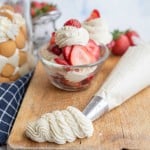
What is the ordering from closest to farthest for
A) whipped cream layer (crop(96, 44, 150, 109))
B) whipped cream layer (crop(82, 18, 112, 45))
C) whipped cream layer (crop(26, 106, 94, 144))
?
whipped cream layer (crop(26, 106, 94, 144)) → whipped cream layer (crop(96, 44, 150, 109)) → whipped cream layer (crop(82, 18, 112, 45))

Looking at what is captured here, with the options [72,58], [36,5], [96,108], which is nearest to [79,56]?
[72,58]

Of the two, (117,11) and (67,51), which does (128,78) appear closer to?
(67,51)

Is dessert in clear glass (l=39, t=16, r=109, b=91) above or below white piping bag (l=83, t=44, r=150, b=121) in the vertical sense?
above

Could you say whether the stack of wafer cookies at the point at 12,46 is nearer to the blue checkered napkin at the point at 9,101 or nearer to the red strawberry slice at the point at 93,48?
the blue checkered napkin at the point at 9,101

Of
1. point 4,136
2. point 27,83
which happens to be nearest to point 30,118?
point 4,136

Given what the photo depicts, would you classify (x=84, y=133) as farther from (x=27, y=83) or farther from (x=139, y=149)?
(x=27, y=83)

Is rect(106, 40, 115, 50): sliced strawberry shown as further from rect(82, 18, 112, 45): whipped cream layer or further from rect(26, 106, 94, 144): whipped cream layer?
rect(26, 106, 94, 144): whipped cream layer

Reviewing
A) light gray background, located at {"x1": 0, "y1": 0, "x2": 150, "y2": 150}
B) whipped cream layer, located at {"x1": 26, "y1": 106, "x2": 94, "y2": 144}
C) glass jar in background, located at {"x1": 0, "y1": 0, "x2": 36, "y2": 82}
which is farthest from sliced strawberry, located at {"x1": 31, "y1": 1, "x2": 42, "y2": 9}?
whipped cream layer, located at {"x1": 26, "y1": 106, "x2": 94, "y2": 144}
